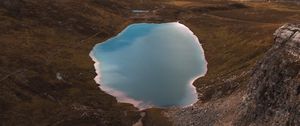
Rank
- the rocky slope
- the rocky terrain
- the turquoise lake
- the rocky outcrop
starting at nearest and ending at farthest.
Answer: the rocky outcrop < the rocky slope < the rocky terrain < the turquoise lake

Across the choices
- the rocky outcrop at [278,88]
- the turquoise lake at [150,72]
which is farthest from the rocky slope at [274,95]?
the turquoise lake at [150,72]

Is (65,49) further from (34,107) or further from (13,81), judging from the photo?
(34,107)

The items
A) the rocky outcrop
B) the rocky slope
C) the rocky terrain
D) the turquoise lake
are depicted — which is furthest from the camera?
the turquoise lake

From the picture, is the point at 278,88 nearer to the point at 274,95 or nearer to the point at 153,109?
the point at 274,95

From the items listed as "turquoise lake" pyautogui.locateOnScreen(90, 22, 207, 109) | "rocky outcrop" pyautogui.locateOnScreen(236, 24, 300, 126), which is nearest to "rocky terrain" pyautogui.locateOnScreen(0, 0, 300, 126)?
"rocky outcrop" pyautogui.locateOnScreen(236, 24, 300, 126)

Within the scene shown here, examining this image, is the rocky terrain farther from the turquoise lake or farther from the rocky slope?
the turquoise lake

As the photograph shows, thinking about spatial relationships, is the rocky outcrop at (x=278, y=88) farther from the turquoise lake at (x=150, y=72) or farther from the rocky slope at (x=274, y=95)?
the turquoise lake at (x=150, y=72)
